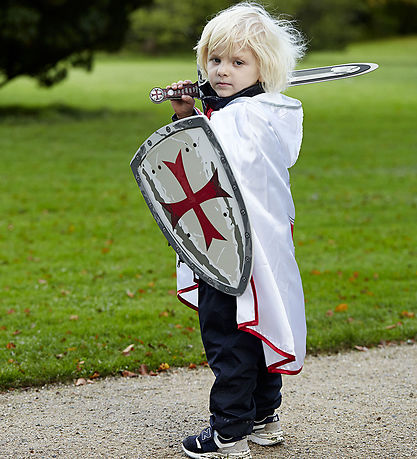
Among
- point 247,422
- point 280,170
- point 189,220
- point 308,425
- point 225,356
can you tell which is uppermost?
point 280,170

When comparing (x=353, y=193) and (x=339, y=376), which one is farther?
(x=353, y=193)

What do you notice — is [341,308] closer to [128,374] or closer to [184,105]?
[128,374]

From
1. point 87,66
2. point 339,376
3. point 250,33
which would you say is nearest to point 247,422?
point 339,376

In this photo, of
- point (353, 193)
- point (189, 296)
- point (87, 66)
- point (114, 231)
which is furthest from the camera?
point (87, 66)

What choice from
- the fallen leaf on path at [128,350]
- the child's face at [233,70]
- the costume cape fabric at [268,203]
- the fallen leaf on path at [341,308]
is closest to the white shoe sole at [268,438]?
the costume cape fabric at [268,203]

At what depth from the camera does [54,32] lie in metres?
15.7

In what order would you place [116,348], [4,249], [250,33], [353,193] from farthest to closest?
[353,193] → [4,249] → [116,348] → [250,33]

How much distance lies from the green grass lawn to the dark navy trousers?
1.42m

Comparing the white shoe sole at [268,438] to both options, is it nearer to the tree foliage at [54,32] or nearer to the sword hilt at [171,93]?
the sword hilt at [171,93]

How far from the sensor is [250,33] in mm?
3049

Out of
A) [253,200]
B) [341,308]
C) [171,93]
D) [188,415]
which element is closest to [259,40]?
[171,93]

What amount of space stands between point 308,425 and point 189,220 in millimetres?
1303

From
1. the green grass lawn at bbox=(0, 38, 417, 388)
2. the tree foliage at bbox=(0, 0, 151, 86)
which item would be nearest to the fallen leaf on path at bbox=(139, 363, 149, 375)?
the green grass lawn at bbox=(0, 38, 417, 388)

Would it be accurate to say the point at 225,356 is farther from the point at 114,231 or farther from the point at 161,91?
the point at 114,231
